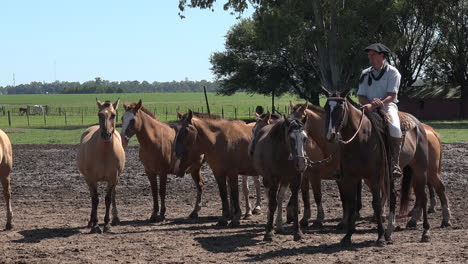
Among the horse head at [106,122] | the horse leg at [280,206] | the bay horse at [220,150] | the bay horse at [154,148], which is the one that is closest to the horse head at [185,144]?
the bay horse at [220,150]

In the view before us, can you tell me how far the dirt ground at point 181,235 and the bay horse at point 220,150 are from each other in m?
0.52

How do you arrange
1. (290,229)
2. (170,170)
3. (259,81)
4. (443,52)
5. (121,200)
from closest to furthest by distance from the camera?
(290,229) → (170,170) → (121,200) → (443,52) → (259,81)

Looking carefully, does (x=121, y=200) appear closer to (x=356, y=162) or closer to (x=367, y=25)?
(x=356, y=162)

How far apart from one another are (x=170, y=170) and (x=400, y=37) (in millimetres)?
35118

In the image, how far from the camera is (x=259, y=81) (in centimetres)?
6425

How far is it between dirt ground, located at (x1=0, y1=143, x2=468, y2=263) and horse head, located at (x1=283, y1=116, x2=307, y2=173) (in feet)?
3.79

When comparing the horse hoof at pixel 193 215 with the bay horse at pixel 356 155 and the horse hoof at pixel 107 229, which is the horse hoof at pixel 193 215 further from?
the bay horse at pixel 356 155

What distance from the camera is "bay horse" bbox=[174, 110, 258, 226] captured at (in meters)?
12.7

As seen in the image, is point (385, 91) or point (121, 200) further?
point (121, 200)

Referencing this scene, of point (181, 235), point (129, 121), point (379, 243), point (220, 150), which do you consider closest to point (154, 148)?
point (129, 121)

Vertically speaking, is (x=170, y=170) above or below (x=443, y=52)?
below

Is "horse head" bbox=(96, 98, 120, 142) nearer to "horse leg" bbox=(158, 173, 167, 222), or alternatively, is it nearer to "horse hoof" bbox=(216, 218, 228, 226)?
"horse leg" bbox=(158, 173, 167, 222)

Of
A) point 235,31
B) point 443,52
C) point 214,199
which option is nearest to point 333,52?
point 443,52

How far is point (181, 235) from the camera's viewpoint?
37.8 feet
